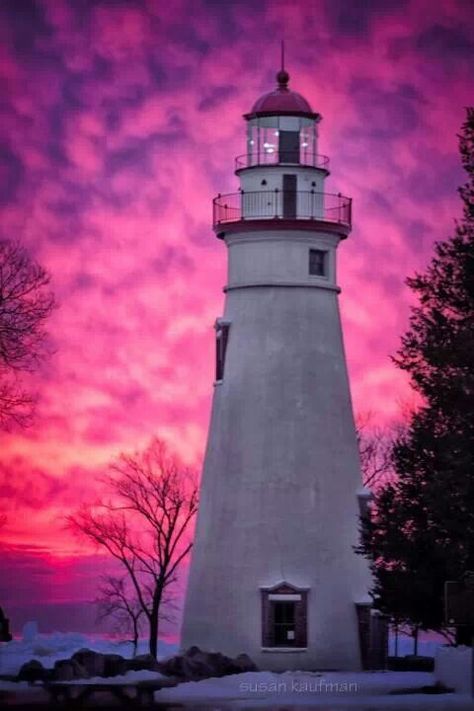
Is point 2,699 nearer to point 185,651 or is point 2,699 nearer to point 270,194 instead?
point 185,651

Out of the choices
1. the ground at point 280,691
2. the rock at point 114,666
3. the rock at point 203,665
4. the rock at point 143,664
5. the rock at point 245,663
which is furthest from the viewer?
the rock at point 245,663

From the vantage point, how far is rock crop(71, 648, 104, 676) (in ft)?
205

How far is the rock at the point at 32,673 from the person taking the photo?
198 ft

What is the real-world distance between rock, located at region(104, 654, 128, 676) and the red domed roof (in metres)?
17.2

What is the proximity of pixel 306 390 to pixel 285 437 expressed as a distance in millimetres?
1581

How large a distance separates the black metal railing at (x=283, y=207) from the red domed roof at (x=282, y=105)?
2308 mm

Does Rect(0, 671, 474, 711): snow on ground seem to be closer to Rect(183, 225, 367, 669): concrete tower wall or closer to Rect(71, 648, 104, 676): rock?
Rect(71, 648, 104, 676): rock

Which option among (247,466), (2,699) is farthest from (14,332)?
(247,466)

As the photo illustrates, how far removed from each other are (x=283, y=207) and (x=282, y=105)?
2.98 metres

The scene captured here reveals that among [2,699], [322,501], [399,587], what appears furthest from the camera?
[322,501]

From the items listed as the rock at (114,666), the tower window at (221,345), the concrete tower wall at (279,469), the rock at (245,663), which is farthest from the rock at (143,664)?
the tower window at (221,345)

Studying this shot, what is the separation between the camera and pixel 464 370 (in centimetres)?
5838

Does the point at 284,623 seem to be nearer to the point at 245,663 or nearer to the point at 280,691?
the point at 245,663

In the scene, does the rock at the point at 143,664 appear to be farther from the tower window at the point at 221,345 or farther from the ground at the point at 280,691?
the tower window at the point at 221,345
